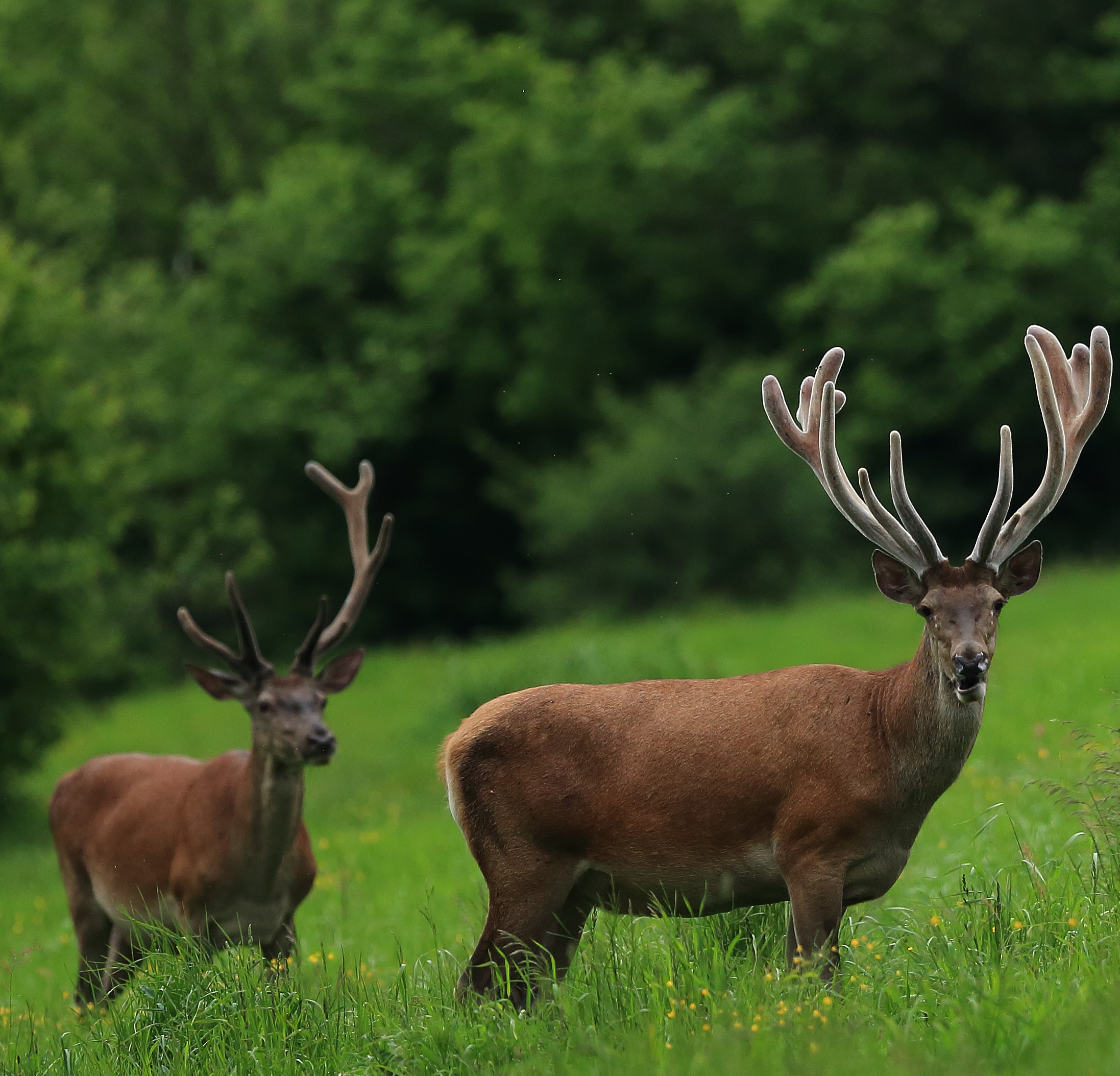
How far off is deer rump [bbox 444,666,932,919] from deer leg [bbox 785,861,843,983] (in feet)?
0.17

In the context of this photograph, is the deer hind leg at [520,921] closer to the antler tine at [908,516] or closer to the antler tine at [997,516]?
the antler tine at [908,516]

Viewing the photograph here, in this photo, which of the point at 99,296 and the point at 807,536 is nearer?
the point at 807,536

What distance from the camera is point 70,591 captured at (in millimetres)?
16141

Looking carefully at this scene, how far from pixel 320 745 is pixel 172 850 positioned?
0.93 m

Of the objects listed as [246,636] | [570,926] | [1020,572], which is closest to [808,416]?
[1020,572]

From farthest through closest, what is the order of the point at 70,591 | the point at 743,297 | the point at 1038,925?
the point at 743,297, the point at 70,591, the point at 1038,925

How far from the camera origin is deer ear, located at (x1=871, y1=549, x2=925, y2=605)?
516 cm

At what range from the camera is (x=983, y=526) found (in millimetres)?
5168

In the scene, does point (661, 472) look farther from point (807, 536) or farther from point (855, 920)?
point (855, 920)

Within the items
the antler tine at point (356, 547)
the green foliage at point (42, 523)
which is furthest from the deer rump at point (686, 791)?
the green foliage at point (42, 523)

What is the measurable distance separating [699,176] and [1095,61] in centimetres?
652

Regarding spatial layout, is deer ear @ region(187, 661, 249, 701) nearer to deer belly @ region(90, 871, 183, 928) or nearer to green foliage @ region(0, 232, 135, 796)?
deer belly @ region(90, 871, 183, 928)

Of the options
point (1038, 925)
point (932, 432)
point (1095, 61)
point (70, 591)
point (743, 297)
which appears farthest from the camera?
point (743, 297)

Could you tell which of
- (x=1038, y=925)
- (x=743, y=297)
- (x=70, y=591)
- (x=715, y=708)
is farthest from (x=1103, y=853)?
(x=743, y=297)
